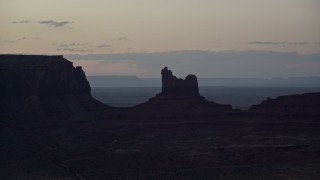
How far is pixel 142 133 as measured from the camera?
356 feet

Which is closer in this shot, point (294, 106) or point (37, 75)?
point (294, 106)

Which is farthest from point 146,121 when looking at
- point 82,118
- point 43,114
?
point 43,114

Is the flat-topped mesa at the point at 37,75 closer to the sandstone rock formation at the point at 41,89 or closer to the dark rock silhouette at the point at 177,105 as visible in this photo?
the sandstone rock formation at the point at 41,89

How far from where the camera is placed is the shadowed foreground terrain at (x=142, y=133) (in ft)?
251

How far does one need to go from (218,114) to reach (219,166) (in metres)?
40.5

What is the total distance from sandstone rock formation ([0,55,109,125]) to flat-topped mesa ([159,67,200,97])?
14.2 metres

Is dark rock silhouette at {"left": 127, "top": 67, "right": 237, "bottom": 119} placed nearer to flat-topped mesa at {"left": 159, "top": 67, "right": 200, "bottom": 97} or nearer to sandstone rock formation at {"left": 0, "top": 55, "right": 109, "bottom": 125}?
flat-topped mesa at {"left": 159, "top": 67, "right": 200, "bottom": 97}

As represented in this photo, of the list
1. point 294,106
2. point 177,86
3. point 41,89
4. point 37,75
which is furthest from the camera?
point 177,86

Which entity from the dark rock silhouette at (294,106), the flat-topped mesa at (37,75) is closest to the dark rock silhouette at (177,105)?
the dark rock silhouette at (294,106)

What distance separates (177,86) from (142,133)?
69.1ft

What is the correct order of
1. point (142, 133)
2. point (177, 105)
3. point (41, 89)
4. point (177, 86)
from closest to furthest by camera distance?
point (142, 133), point (41, 89), point (177, 105), point (177, 86)

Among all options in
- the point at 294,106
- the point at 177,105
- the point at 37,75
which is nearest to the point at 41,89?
the point at 37,75

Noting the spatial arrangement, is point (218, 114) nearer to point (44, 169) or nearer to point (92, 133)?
point (92, 133)

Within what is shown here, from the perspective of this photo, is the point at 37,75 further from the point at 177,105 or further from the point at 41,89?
the point at 177,105
